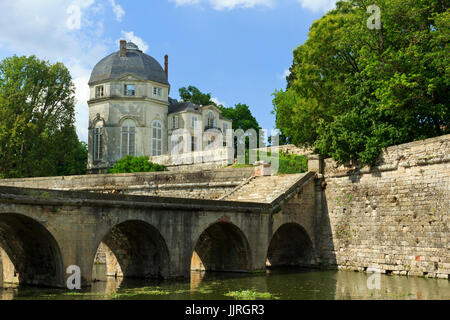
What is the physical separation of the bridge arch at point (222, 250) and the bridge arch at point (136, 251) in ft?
8.47

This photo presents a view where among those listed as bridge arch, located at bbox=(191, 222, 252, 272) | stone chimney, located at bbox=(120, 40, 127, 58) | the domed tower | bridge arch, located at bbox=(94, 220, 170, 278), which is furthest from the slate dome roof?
bridge arch, located at bbox=(94, 220, 170, 278)

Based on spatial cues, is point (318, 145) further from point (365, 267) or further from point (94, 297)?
point (94, 297)

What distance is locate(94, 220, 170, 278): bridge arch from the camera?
18719 mm

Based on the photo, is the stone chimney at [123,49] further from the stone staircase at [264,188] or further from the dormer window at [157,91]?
the stone staircase at [264,188]

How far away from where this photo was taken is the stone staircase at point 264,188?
939 inches

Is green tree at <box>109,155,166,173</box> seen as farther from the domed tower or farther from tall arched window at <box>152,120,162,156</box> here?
tall arched window at <box>152,120,162,156</box>

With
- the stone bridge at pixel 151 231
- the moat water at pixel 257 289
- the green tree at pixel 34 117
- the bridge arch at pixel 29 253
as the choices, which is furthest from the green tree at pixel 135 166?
the bridge arch at pixel 29 253

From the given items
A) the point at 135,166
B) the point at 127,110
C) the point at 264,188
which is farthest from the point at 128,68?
the point at 264,188

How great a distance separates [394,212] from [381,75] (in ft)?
18.8

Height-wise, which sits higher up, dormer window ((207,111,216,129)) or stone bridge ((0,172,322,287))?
dormer window ((207,111,216,129))

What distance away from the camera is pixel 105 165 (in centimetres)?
4388

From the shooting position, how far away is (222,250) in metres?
22.4

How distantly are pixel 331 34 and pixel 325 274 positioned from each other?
455 inches

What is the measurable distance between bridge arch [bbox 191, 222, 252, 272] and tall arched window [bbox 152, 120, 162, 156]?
22745mm
